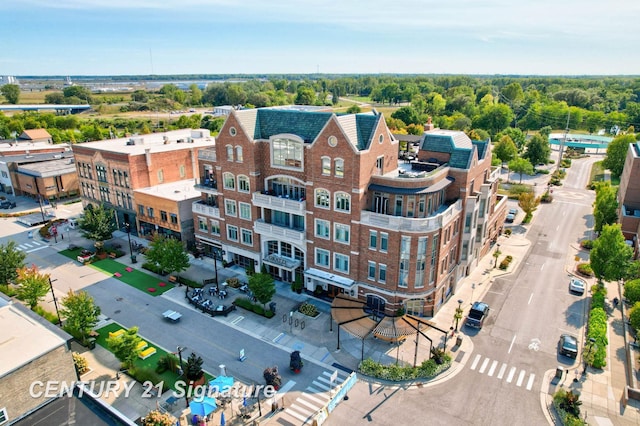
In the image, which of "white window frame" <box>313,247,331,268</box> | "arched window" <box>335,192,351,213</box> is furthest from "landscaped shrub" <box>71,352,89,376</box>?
"arched window" <box>335,192,351,213</box>

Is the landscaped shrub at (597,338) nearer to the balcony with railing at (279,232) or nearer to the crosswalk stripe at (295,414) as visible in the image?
the crosswalk stripe at (295,414)

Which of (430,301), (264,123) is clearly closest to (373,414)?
(430,301)

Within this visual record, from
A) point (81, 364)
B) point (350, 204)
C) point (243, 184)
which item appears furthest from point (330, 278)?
point (81, 364)

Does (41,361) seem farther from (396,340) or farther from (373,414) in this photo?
(396,340)

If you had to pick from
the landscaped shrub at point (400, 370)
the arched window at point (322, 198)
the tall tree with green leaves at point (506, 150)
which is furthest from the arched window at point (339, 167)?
the tall tree with green leaves at point (506, 150)

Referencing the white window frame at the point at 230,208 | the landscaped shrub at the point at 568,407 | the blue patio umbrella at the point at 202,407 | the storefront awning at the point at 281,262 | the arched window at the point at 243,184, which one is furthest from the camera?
the white window frame at the point at 230,208

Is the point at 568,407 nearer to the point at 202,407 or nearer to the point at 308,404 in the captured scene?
the point at 308,404
